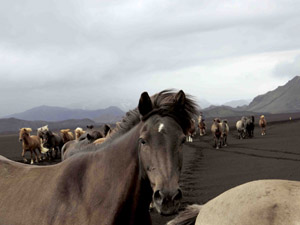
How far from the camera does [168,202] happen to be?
2506 mm

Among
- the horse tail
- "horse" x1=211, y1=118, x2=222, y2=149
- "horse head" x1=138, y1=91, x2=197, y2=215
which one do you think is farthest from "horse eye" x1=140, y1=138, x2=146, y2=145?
"horse" x1=211, y1=118, x2=222, y2=149

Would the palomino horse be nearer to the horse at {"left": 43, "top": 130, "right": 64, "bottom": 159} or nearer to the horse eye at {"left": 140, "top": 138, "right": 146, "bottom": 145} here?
the horse eye at {"left": 140, "top": 138, "right": 146, "bottom": 145}

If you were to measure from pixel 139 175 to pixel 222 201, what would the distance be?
29.9 inches

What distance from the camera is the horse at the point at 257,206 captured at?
7.83ft

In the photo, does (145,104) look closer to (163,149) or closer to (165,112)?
(165,112)

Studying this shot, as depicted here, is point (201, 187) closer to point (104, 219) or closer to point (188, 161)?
point (188, 161)

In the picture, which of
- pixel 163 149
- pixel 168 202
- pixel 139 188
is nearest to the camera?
pixel 168 202

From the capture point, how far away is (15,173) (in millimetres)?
3807

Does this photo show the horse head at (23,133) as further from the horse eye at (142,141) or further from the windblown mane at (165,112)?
the horse eye at (142,141)

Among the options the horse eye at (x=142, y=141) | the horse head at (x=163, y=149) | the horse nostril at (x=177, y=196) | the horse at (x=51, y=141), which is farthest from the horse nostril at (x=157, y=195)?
the horse at (x=51, y=141)

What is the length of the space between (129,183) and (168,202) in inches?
21.5

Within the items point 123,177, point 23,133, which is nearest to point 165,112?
point 123,177

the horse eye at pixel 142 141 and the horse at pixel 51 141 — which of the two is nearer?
the horse eye at pixel 142 141

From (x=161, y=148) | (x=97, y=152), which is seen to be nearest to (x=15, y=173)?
(x=97, y=152)
